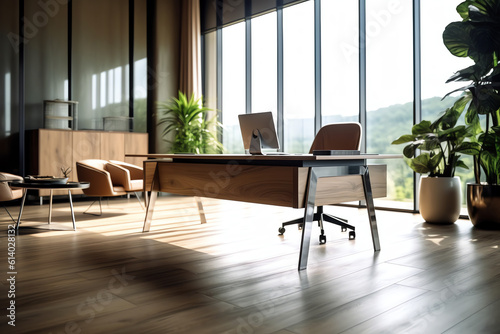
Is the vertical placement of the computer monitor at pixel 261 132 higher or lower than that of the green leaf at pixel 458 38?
lower

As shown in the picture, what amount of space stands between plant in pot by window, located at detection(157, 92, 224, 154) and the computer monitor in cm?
366

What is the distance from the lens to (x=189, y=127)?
705 cm

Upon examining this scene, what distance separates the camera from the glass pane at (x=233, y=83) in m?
7.31

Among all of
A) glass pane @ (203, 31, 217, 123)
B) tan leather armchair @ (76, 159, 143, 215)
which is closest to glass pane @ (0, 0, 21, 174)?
tan leather armchair @ (76, 159, 143, 215)

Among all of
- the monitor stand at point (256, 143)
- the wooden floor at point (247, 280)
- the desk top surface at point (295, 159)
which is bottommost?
the wooden floor at point (247, 280)

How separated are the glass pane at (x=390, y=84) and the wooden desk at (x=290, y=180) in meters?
2.27

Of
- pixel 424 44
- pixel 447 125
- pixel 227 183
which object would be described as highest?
pixel 424 44

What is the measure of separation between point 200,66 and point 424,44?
12.6 ft

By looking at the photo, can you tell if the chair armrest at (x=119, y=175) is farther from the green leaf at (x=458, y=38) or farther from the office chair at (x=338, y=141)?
the green leaf at (x=458, y=38)

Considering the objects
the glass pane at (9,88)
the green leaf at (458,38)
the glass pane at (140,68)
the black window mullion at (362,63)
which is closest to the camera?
the green leaf at (458,38)

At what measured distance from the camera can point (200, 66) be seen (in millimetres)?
7633

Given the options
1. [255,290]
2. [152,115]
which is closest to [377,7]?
[152,115]

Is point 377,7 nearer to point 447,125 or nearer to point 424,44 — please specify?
→ point 424,44

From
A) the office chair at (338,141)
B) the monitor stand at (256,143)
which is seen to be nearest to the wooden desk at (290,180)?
Result: the monitor stand at (256,143)
